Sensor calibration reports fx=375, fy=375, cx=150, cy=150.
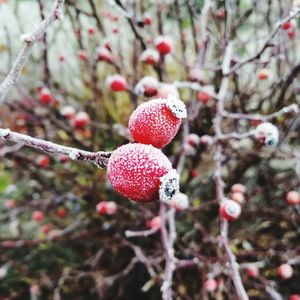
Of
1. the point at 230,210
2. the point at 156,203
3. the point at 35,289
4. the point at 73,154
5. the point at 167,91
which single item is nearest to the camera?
the point at 73,154

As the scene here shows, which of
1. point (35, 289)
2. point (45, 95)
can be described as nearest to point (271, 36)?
point (45, 95)

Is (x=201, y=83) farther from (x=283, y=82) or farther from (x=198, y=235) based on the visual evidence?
(x=198, y=235)

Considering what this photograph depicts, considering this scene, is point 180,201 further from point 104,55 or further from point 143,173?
point 104,55

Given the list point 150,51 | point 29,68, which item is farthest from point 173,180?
point 29,68

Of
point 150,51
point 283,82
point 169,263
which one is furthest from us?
point 283,82

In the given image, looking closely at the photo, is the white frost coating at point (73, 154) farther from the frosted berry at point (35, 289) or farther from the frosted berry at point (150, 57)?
the frosted berry at point (35, 289)

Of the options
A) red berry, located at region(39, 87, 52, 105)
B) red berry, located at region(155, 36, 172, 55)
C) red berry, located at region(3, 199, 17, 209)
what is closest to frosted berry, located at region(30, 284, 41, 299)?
red berry, located at region(3, 199, 17, 209)
